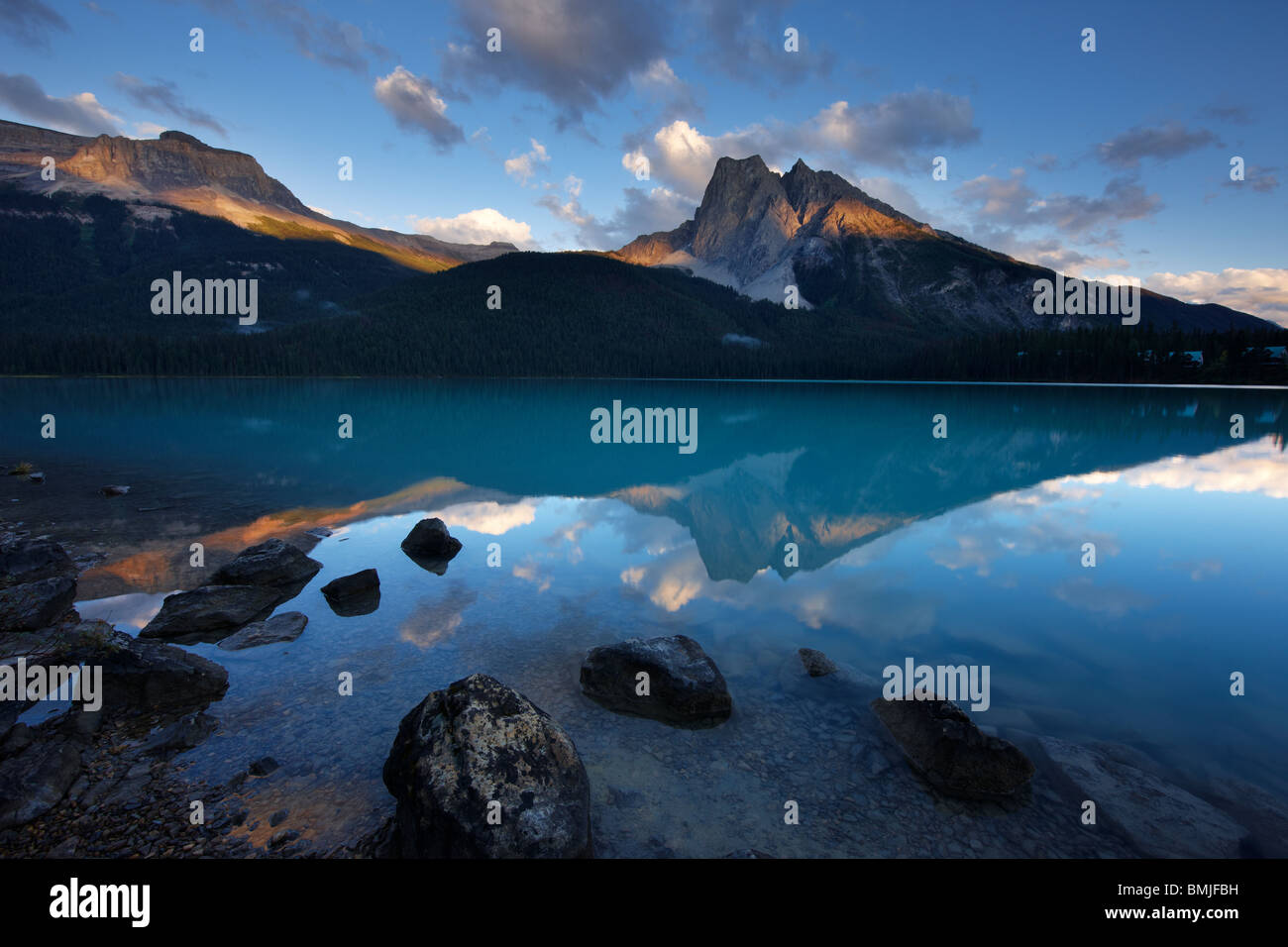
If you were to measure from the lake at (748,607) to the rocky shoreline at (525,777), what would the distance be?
0.12 m

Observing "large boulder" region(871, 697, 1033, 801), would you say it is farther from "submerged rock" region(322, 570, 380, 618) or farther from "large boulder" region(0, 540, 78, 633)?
"large boulder" region(0, 540, 78, 633)

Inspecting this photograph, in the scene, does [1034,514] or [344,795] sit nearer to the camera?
[344,795]

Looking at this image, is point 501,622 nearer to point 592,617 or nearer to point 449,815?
point 592,617

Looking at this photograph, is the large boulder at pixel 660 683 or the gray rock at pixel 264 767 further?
the large boulder at pixel 660 683

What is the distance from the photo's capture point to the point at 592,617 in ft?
44.3

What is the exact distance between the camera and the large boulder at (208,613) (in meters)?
11.6

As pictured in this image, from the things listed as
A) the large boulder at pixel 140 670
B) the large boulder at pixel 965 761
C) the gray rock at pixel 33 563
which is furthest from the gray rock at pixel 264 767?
the gray rock at pixel 33 563

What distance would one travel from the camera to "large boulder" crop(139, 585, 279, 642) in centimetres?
1158

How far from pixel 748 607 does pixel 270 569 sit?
12.1 meters

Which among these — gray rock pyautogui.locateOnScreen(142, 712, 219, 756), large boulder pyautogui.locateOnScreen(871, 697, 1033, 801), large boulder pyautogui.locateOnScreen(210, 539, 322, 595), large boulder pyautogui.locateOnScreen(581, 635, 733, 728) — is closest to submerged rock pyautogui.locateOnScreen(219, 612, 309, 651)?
large boulder pyautogui.locateOnScreen(210, 539, 322, 595)

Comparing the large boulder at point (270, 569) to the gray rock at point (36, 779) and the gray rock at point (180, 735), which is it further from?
the gray rock at point (36, 779)
